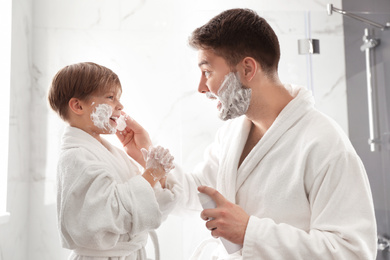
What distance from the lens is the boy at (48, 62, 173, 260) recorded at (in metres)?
1.05

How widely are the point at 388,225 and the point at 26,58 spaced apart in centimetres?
187

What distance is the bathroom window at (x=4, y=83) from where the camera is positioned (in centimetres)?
175

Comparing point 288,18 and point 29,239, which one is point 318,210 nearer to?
point 288,18

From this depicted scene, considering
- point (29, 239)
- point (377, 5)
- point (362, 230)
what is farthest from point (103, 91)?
point (377, 5)

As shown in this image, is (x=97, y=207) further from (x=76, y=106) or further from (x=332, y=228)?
(x=332, y=228)

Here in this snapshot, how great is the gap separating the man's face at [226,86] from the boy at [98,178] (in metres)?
0.28

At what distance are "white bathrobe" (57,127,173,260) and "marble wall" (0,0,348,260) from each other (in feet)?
2.33

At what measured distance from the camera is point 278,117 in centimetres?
128

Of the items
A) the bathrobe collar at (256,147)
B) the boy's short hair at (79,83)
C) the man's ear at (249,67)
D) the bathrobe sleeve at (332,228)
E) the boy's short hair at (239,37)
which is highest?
the boy's short hair at (239,37)

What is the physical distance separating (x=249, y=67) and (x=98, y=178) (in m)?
0.59

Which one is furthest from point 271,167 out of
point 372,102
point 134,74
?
point 134,74

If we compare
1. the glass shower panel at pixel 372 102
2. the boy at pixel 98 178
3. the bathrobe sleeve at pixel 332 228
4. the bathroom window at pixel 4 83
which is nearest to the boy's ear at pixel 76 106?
the boy at pixel 98 178

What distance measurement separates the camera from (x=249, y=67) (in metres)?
1.30

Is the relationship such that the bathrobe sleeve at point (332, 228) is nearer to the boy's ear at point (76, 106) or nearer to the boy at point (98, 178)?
the boy at point (98, 178)
